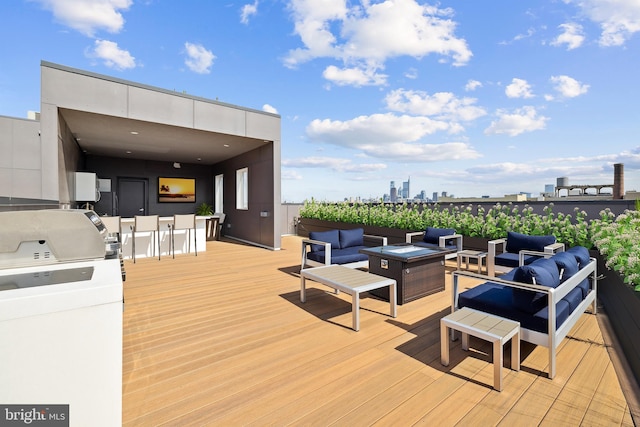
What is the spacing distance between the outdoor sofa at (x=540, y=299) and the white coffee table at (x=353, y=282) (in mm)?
734

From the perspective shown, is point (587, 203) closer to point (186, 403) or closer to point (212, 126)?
point (186, 403)

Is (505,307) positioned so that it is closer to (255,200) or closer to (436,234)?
(436,234)

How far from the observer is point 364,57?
7953 millimetres

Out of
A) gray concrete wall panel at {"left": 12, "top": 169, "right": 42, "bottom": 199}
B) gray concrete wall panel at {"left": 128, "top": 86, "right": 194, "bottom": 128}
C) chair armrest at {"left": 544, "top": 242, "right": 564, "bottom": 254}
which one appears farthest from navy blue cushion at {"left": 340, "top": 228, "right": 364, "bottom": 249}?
gray concrete wall panel at {"left": 12, "top": 169, "right": 42, "bottom": 199}

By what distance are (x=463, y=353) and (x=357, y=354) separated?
93cm

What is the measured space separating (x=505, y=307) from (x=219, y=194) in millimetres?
11158

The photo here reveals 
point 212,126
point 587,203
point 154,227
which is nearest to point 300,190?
point 212,126

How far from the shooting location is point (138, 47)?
6.84 metres

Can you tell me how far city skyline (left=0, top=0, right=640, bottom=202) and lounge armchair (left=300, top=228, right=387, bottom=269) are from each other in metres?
3.57

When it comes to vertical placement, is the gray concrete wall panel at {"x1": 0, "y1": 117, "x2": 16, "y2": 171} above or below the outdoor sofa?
above

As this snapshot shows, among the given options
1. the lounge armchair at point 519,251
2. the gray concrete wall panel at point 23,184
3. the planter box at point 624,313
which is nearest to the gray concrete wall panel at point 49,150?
the gray concrete wall panel at point 23,184

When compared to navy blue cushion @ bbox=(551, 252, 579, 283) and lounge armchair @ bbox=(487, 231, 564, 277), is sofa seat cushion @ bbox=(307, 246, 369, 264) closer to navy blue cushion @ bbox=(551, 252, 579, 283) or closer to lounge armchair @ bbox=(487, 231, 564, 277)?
lounge armchair @ bbox=(487, 231, 564, 277)

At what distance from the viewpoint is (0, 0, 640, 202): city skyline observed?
5513 mm

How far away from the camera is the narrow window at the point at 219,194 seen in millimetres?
11677
